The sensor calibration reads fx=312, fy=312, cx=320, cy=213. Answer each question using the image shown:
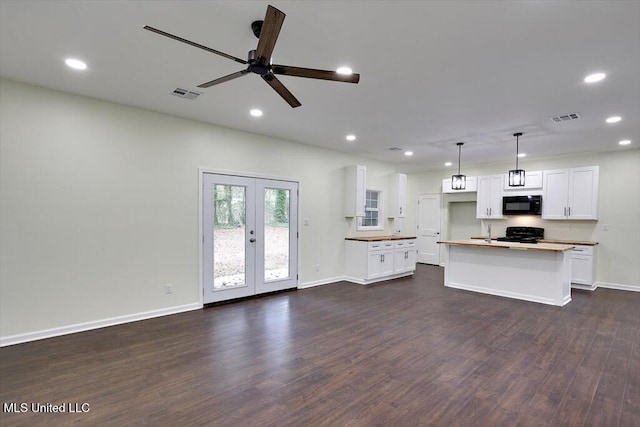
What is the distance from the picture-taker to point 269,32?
6.28ft

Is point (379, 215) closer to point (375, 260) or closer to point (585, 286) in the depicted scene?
point (375, 260)

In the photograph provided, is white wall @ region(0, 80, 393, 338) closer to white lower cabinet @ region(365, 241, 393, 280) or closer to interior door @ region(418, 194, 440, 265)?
white lower cabinet @ region(365, 241, 393, 280)

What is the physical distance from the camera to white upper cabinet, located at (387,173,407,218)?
7.88 meters

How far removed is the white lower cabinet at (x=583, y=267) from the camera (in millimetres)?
6117

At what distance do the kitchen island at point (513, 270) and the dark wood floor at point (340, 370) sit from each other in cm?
52

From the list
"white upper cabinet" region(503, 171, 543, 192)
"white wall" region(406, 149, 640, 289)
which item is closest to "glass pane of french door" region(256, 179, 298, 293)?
"white upper cabinet" region(503, 171, 543, 192)

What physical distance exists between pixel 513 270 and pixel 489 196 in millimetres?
2865

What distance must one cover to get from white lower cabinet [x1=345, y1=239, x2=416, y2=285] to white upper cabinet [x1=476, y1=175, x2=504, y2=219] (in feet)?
7.28

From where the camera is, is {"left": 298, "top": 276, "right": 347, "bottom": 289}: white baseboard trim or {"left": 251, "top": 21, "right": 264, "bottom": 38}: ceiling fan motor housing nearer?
{"left": 251, "top": 21, "right": 264, "bottom": 38}: ceiling fan motor housing

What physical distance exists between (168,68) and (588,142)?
6.84 metres

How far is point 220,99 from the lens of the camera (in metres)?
3.81

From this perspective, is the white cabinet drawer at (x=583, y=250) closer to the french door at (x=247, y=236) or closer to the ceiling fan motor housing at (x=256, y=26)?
the french door at (x=247, y=236)

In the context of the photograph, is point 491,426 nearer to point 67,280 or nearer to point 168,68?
point 168,68

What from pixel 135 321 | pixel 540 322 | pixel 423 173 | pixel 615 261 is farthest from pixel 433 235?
pixel 135 321
